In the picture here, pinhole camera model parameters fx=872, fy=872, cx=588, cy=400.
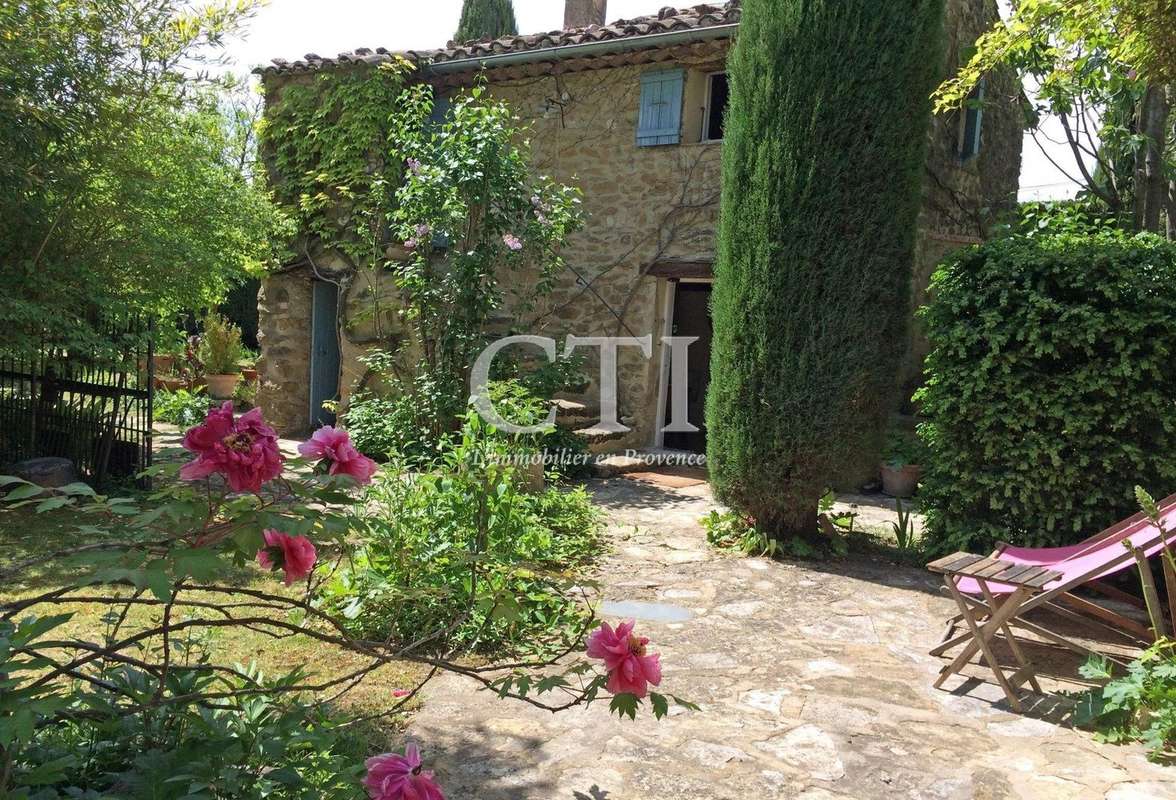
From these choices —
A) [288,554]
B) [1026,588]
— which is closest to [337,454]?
[288,554]

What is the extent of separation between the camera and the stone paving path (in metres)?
2.80

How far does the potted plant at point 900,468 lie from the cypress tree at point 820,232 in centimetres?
244

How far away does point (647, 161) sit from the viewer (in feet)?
30.0

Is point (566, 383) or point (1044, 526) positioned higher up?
point (566, 383)

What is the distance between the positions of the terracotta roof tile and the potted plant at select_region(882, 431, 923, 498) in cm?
426

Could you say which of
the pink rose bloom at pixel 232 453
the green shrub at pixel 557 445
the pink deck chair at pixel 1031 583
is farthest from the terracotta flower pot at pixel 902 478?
the pink rose bloom at pixel 232 453

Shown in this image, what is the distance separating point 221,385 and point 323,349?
303 centimetres

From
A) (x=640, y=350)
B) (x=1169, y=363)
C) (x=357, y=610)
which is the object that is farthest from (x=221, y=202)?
(x=1169, y=363)

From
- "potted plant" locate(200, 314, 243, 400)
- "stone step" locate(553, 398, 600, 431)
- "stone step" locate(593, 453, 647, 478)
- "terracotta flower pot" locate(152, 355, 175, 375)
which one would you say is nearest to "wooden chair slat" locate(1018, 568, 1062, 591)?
"stone step" locate(593, 453, 647, 478)

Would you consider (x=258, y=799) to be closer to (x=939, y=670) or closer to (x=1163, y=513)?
(x=939, y=670)

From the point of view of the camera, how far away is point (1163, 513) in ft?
13.3

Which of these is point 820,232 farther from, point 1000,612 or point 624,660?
point 624,660

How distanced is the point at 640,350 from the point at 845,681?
5.79 metres

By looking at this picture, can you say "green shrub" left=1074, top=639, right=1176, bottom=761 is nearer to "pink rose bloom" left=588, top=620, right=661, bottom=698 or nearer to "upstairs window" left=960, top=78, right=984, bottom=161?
"pink rose bloom" left=588, top=620, right=661, bottom=698
